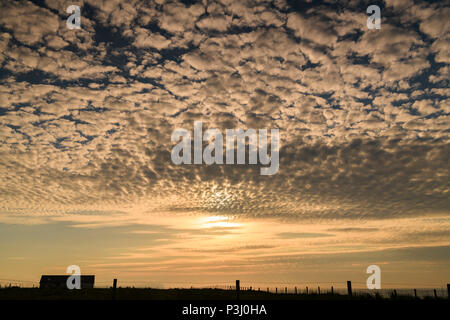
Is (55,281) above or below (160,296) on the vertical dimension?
below

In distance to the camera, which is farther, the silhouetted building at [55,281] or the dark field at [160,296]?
the silhouetted building at [55,281]

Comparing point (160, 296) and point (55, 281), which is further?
point (55, 281)

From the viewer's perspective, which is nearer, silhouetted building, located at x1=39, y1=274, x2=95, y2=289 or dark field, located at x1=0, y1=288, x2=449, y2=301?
dark field, located at x1=0, y1=288, x2=449, y2=301

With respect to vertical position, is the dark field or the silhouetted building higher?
the dark field

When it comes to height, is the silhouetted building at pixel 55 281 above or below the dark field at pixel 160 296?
below
